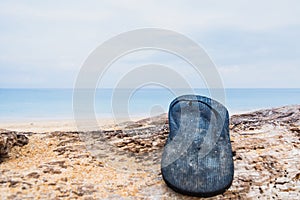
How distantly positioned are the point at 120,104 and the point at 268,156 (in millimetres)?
2523

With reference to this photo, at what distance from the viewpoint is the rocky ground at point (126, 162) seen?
3.99 meters

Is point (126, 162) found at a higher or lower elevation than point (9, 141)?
lower

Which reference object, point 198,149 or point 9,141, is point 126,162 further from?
point 9,141

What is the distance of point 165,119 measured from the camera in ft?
22.6

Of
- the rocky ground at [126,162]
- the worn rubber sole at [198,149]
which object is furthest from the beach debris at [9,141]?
the worn rubber sole at [198,149]

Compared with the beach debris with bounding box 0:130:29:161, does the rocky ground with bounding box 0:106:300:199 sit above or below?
below

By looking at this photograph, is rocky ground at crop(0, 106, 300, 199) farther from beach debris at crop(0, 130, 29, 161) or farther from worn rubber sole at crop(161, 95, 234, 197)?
worn rubber sole at crop(161, 95, 234, 197)

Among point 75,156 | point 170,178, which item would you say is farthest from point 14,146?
point 170,178

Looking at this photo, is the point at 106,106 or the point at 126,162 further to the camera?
the point at 106,106

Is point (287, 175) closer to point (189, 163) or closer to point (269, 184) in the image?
point (269, 184)

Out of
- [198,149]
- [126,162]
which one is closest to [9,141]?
[126,162]

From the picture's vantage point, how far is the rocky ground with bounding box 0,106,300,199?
3994 mm

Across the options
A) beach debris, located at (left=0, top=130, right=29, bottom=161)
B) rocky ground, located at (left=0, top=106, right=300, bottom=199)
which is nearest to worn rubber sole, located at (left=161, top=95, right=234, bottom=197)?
rocky ground, located at (left=0, top=106, right=300, bottom=199)

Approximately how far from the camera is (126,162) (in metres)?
4.91
